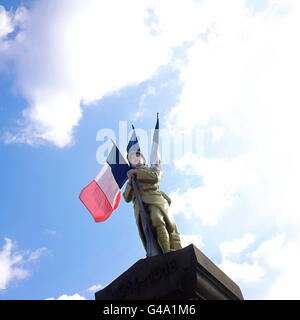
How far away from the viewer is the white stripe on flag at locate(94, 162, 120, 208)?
11602mm

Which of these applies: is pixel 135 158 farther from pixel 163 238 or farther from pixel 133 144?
pixel 163 238

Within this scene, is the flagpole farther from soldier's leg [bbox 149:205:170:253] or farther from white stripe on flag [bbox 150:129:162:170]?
white stripe on flag [bbox 150:129:162:170]

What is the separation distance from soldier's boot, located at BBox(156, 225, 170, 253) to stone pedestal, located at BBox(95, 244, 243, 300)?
1.34 metres

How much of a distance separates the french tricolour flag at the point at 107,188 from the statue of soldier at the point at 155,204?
105cm

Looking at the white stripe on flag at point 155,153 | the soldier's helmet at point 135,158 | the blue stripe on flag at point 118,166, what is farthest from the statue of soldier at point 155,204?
the blue stripe on flag at point 118,166

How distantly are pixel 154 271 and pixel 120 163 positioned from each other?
17.3ft

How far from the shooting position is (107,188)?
11.7 metres

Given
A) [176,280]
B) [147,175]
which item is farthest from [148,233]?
[176,280]

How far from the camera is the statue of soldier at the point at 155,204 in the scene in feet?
28.5

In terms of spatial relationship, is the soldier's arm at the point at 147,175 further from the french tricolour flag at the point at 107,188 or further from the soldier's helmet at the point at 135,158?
the french tricolour flag at the point at 107,188

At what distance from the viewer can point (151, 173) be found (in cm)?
990

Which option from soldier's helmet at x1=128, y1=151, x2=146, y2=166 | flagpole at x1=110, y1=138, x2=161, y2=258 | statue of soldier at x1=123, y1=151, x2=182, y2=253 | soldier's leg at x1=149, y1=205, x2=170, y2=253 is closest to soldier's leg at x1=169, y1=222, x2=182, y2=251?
statue of soldier at x1=123, y1=151, x2=182, y2=253
